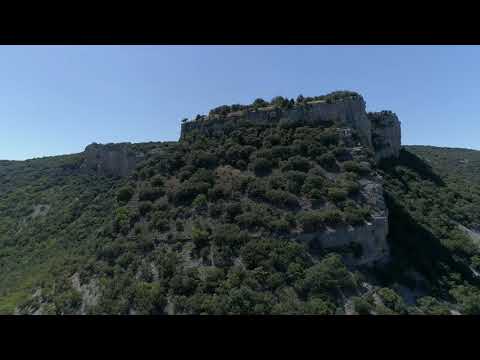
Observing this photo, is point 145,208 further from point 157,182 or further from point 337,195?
point 337,195

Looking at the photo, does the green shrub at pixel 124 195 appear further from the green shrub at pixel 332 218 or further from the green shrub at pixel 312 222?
the green shrub at pixel 332 218

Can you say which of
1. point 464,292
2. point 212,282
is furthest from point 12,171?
point 464,292

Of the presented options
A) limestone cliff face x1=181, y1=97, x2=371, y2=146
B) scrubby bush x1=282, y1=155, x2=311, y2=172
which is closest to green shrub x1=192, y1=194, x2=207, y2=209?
scrubby bush x1=282, y1=155, x2=311, y2=172

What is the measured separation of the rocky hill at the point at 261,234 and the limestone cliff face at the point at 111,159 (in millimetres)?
8843

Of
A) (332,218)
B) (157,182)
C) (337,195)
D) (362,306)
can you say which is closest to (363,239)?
(332,218)

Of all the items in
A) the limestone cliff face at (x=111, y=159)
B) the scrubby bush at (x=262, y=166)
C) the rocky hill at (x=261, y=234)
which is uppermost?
the limestone cliff face at (x=111, y=159)

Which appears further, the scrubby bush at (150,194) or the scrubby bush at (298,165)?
the scrubby bush at (298,165)

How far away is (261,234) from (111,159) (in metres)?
30.6

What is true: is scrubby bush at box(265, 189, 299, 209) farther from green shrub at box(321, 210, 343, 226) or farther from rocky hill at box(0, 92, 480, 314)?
green shrub at box(321, 210, 343, 226)

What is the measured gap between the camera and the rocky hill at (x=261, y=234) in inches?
617

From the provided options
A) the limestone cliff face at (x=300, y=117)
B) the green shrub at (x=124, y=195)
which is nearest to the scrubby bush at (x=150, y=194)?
the green shrub at (x=124, y=195)
